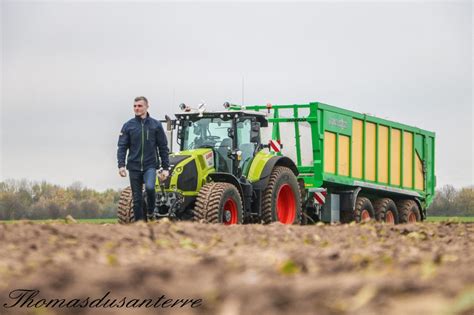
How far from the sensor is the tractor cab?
58.5 ft

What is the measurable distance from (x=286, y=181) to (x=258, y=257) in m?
12.1

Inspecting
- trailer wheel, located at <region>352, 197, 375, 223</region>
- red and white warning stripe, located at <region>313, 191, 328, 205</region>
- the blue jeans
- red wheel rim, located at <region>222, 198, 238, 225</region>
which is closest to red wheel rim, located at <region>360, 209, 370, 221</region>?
trailer wheel, located at <region>352, 197, 375, 223</region>

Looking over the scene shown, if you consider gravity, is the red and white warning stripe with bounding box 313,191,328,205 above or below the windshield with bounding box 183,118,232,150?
below

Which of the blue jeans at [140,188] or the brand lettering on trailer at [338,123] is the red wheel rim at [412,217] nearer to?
the brand lettering on trailer at [338,123]

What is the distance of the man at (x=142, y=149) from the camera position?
1541 centimetres

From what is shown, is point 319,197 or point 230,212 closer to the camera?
point 230,212

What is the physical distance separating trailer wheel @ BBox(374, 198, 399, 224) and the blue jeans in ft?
33.8

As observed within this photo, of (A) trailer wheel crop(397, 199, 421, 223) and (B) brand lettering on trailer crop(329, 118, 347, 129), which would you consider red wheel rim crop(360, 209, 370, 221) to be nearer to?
(B) brand lettering on trailer crop(329, 118, 347, 129)

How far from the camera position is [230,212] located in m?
17.0

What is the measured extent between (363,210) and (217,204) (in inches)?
319

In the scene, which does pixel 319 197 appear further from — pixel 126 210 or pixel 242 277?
pixel 242 277

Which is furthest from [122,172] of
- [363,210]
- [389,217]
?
[389,217]

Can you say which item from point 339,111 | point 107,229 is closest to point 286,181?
point 339,111

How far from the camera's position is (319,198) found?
21922mm
